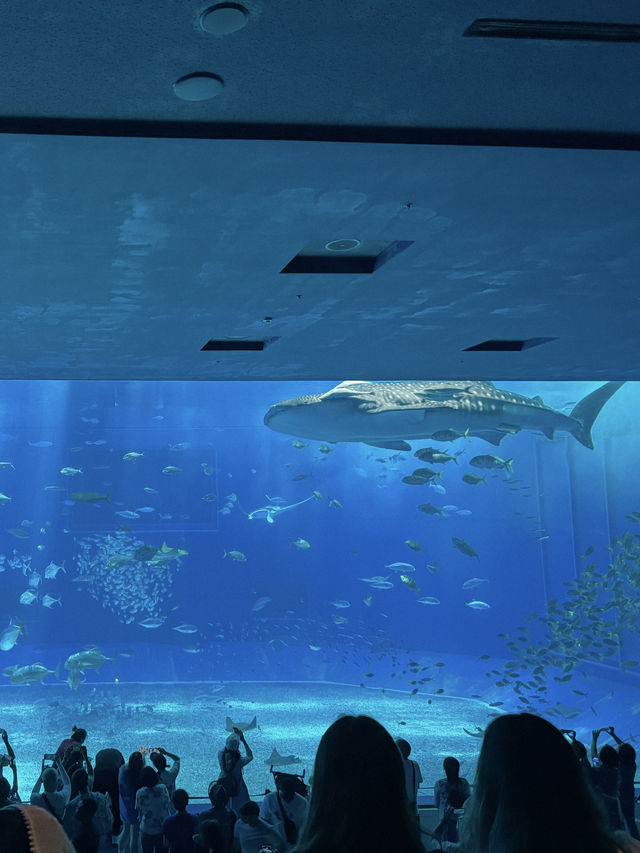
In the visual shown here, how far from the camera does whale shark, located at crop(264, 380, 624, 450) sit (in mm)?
16703

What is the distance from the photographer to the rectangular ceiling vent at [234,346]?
7.25 m

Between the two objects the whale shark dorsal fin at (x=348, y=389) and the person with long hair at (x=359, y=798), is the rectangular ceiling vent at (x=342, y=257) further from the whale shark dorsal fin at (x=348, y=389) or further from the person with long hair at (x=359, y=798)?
the whale shark dorsal fin at (x=348, y=389)

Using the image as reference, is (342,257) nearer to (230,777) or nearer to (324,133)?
(324,133)

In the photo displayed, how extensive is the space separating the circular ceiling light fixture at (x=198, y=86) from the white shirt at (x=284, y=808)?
359cm

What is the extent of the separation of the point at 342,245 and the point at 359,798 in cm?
354

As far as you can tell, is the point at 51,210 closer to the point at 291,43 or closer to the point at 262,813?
the point at 291,43

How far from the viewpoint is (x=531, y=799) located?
5.53ft

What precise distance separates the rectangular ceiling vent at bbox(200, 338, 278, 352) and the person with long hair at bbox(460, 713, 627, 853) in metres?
5.69

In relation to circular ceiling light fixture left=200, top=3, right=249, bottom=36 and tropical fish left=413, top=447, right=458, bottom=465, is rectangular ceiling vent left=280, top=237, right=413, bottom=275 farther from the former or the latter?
tropical fish left=413, top=447, right=458, bottom=465

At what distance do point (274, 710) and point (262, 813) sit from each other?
22572 millimetres

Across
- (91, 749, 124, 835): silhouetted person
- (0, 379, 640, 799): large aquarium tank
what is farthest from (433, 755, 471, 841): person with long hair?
(0, 379, 640, 799): large aquarium tank

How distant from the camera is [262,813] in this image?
445 centimetres

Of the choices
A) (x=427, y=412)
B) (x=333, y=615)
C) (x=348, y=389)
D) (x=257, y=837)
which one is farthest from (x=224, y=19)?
(x=333, y=615)

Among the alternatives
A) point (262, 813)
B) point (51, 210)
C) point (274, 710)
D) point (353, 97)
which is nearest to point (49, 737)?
point (274, 710)
